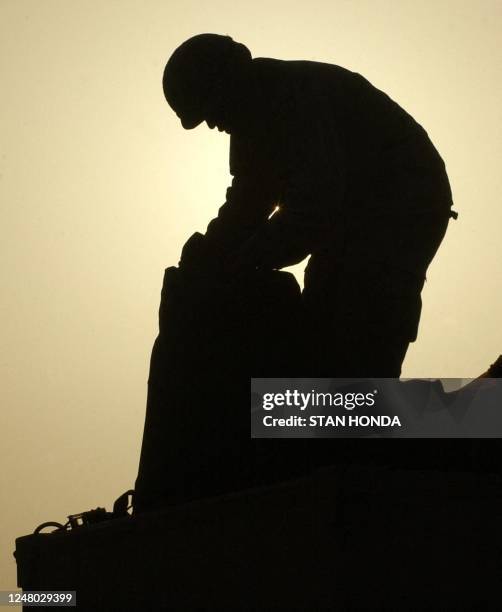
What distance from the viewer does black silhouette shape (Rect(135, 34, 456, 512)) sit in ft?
9.59

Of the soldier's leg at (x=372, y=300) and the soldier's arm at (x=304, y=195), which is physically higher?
the soldier's arm at (x=304, y=195)

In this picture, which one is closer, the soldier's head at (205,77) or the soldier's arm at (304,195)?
the soldier's arm at (304,195)

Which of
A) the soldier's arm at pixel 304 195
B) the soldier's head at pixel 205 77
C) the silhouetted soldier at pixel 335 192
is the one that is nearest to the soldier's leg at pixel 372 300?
the silhouetted soldier at pixel 335 192

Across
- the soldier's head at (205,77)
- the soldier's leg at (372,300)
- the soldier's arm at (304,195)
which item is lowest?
the soldier's leg at (372,300)

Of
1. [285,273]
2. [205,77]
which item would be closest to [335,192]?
[285,273]

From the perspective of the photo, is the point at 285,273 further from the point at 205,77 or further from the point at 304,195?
the point at 205,77

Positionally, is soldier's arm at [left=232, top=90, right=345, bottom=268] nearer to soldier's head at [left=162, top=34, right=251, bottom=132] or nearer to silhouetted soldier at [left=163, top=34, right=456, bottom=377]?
silhouetted soldier at [left=163, top=34, right=456, bottom=377]

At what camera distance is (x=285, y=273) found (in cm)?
301

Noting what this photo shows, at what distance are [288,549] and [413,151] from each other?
1.21 metres

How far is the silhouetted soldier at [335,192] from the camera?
293cm

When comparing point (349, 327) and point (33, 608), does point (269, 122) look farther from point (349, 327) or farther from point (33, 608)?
point (33, 608)

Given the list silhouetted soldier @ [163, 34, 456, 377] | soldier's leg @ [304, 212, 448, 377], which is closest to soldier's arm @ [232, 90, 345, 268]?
silhouetted soldier @ [163, 34, 456, 377]

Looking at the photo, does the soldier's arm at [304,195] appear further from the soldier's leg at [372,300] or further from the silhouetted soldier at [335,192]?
the soldier's leg at [372,300]

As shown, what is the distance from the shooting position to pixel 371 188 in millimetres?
3025
